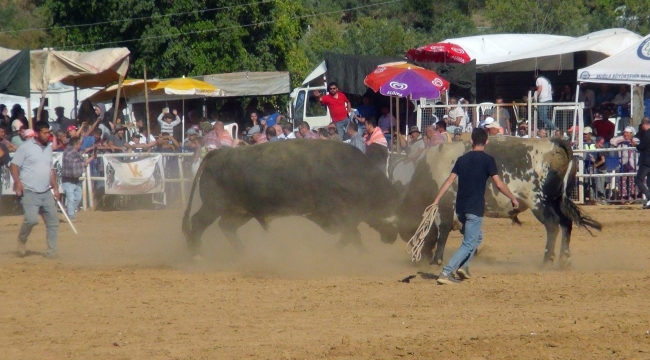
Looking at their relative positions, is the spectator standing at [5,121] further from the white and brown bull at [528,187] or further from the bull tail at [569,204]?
the bull tail at [569,204]

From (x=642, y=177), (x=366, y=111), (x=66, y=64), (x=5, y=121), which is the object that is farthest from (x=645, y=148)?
(x=5, y=121)

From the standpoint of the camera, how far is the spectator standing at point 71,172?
59.0ft

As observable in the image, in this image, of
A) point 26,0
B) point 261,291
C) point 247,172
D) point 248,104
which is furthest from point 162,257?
point 26,0

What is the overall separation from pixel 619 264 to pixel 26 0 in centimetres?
6198

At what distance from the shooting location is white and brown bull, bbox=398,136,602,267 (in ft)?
38.2

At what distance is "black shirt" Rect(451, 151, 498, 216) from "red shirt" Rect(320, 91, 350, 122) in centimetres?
1155

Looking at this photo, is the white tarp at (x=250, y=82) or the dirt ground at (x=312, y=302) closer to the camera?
the dirt ground at (x=312, y=302)

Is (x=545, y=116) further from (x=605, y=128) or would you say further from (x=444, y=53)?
(x=444, y=53)

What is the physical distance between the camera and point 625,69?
64.8 ft

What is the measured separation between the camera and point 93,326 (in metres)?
8.46

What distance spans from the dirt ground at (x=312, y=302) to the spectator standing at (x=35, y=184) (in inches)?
20.0

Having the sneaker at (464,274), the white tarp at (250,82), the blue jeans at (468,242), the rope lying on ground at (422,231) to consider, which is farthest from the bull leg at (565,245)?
the white tarp at (250,82)

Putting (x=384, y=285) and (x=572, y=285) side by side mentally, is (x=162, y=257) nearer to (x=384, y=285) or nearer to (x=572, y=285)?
(x=384, y=285)

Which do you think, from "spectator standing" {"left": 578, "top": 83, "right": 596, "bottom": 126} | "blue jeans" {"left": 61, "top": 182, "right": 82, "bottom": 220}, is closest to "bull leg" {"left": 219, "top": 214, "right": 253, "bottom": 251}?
"blue jeans" {"left": 61, "top": 182, "right": 82, "bottom": 220}
